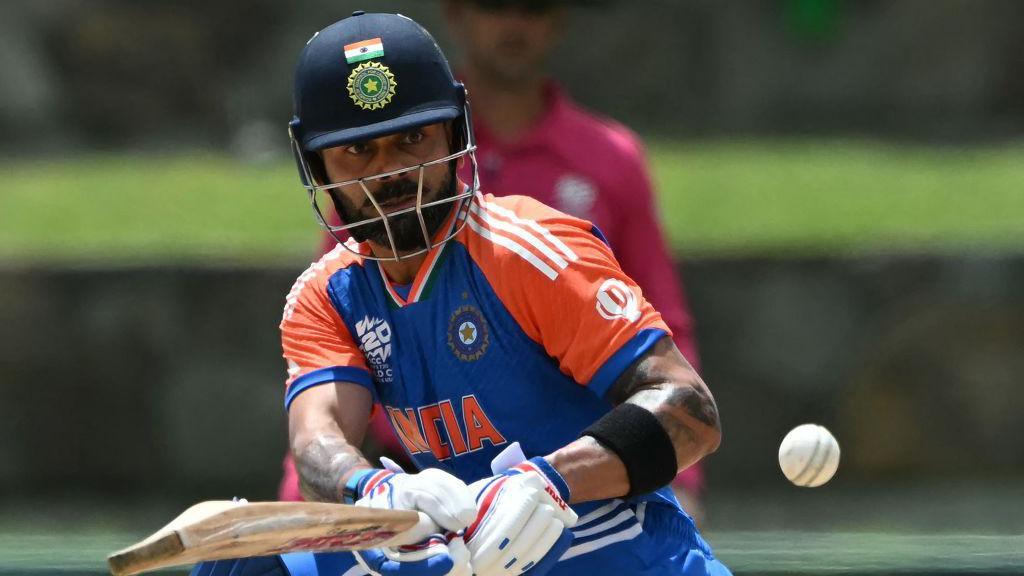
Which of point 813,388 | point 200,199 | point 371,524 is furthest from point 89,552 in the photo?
point 200,199

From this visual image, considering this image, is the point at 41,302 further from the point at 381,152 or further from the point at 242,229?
the point at 381,152

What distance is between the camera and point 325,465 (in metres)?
3.23

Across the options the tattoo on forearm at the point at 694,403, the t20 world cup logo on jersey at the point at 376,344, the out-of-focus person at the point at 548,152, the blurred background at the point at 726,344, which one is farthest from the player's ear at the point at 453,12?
the tattoo on forearm at the point at 694,403

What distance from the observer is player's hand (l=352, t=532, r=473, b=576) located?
2783mm

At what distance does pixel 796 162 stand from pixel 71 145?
4.38 metres

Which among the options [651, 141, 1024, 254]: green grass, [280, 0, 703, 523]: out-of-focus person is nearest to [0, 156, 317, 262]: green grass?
[651, 141, 1024, 254]: green grass

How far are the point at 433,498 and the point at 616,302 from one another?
1.84 ft

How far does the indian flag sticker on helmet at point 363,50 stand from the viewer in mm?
3336

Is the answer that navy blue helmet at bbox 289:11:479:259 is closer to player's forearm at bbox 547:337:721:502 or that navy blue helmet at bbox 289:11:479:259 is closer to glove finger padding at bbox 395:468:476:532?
player's forearm at bbox 547:337:721:502

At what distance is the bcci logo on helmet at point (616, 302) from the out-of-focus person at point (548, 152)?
1694 millimetres

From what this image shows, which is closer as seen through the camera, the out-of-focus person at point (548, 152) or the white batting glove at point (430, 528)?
the white batting glove at point (430, 528)

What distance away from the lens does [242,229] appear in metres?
8.11

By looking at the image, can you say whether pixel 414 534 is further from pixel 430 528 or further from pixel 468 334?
pixel 468 334

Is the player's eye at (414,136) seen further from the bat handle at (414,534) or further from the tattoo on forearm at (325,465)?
the bat handle at (414,534)
